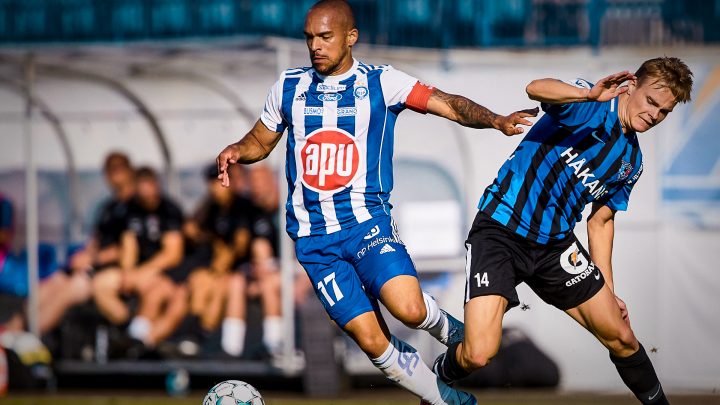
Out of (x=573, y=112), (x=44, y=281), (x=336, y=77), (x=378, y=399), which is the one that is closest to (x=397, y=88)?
(x=336, y=77)

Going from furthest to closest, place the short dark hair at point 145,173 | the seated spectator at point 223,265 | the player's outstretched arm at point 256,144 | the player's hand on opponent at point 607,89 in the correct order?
the short dark hair at point 145,173 → the seated spectator at point 223,265 → the player's outstretched arm at point 256,144 → the player's hand on opponent at point 607,89

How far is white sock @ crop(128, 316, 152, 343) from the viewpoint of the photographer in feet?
37.1

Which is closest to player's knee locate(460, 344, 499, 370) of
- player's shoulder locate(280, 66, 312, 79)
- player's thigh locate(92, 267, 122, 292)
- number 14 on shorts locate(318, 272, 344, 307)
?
number 14 on shorts locate(318, 272, 344, 307)

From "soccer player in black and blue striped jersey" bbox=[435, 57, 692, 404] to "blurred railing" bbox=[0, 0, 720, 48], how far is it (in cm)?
553

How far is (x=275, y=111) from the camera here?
6980 millimetres

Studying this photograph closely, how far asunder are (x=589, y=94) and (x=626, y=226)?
545cm

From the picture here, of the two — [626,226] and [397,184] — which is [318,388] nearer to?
[397,184]

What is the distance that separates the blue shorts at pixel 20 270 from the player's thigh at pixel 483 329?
21.2 feet

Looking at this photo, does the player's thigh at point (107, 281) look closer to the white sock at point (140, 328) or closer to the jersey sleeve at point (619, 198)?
the white sock at point (140, 328)

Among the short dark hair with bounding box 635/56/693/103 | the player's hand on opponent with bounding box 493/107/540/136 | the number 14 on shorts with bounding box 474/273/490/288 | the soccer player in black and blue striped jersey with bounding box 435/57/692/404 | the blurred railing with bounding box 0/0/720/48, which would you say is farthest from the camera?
the blurred railing with bounding box 0/0/720/48

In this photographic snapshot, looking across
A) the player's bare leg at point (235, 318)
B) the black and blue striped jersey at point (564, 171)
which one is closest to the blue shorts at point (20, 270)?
the player's bare leg at point (235, 318)

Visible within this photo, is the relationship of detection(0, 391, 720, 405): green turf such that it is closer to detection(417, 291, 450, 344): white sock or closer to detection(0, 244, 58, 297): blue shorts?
detection(0, 244, 58, 297): blue shorts

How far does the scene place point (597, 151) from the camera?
6500mm

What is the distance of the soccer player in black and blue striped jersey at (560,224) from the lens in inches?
255
